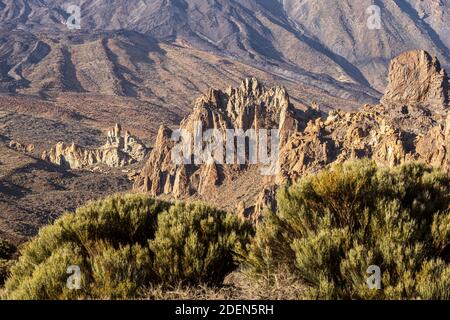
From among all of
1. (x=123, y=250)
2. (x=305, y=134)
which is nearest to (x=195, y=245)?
(x=123, y=250)

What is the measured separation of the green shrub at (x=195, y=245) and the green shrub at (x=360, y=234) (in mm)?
532

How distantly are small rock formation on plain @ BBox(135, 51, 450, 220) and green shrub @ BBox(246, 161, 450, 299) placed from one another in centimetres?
3450

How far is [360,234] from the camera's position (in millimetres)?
7605

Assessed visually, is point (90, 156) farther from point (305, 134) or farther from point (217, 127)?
point (305, 134)

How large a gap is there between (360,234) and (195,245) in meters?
2.33

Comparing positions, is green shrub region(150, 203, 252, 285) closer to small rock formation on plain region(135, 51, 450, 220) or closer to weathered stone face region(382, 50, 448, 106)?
small rock formation on plain region(135, 51, 450, 220)

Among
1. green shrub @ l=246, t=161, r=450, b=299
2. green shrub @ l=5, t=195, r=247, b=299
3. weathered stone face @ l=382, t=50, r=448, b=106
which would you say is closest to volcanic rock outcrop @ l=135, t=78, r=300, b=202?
weathered stone face @ l=382, t=50, r=448, b=106

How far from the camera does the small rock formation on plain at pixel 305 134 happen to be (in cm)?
4962

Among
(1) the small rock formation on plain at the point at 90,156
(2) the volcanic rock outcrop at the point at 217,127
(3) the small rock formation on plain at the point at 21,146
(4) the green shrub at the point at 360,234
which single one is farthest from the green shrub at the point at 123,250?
(3) the small rock formation on plain at the point at 21,146

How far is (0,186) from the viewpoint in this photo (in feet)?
235

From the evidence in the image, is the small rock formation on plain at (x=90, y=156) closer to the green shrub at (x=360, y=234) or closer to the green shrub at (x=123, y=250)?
the green shrub at (x=123, y=250)

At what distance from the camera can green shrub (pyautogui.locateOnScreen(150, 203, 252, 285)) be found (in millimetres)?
8062
